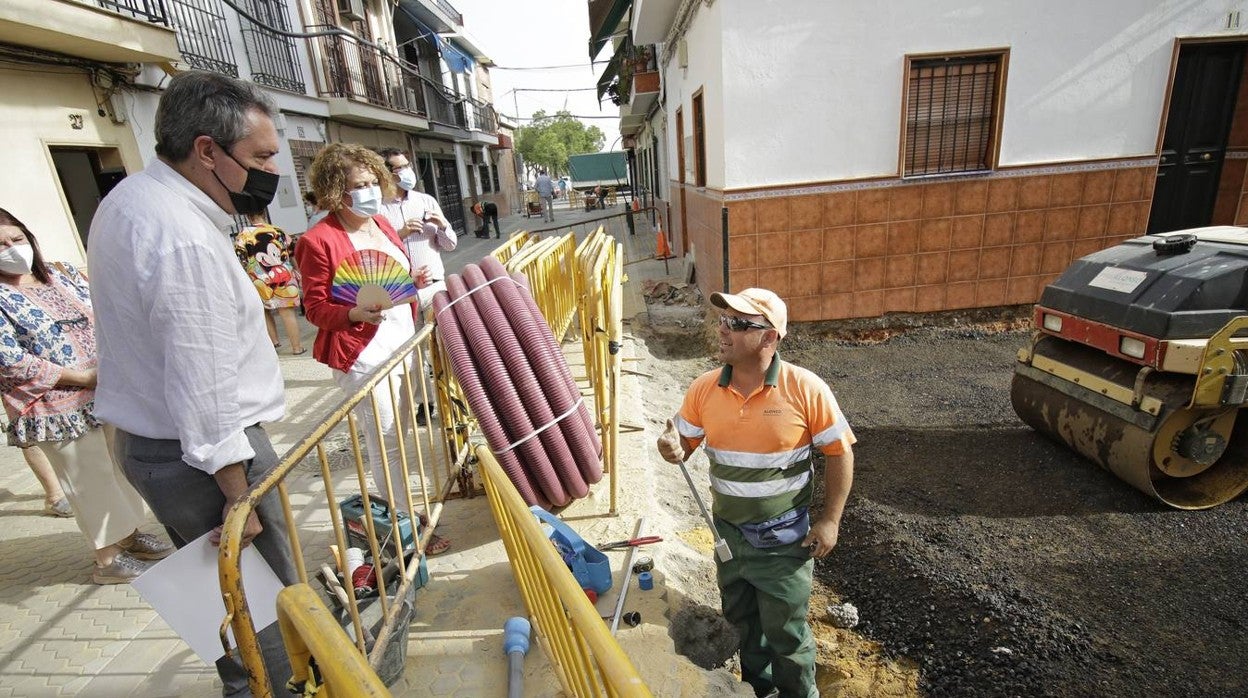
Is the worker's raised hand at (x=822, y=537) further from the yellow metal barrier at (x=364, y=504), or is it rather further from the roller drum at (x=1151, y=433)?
the roller drum at (x=1151, y=433)

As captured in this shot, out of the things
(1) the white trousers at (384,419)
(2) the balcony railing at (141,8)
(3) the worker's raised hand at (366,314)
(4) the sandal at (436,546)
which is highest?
(2) the balcony railing at (141,8)

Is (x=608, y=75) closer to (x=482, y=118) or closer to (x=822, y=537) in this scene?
(x=482, y=118)

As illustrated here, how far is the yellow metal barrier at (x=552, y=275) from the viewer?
463cm

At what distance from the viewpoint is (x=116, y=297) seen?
1.49 meters

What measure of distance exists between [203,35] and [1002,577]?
11855 mm

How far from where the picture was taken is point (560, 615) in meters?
1.64

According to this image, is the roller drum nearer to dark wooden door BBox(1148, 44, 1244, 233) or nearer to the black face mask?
the black face mask

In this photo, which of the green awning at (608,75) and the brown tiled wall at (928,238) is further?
the green awning at (608,75)

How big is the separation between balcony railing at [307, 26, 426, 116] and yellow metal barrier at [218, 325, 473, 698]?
1111 cm

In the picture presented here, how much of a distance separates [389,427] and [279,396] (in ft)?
3.52

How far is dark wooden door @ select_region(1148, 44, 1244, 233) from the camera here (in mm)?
6430

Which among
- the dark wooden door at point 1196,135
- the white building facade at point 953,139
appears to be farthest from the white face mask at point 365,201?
the dark wooden door at point 1196,135

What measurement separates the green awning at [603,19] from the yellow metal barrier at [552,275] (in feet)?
28.4

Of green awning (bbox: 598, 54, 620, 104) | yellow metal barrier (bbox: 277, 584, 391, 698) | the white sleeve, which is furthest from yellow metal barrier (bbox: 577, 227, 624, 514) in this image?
green awning (bbox: 598, 54, 620, 104)
